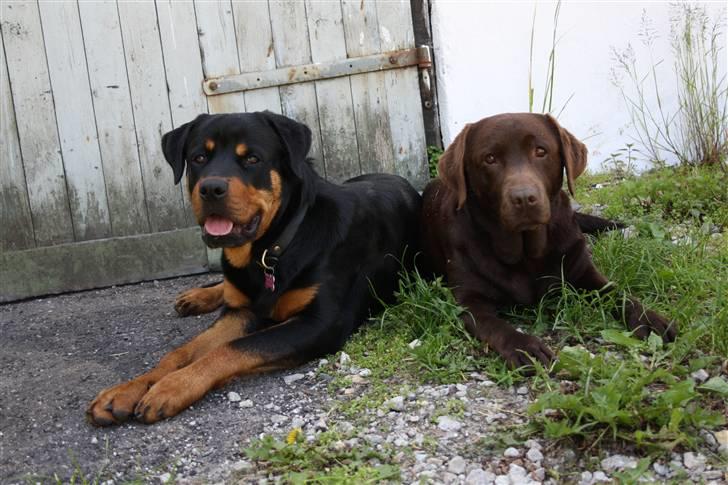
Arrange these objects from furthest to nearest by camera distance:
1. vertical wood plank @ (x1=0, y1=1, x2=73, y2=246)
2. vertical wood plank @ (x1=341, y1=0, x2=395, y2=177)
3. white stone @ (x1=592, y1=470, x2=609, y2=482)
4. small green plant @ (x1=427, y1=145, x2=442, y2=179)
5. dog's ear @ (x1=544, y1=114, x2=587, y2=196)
Result: small green plant @ (x1=427, y1=145, x2=442, y2=179)
vertical wood plank @ (x1=341, y1=0, x2=395, y2=177)
vertical wood plank @ (x1=0, y1=1, x2=73, y2=246)
dog's ear @ (x1=544, y1=114, x2=587, y2=196)
white stone @ (x1=592, y1=470, x2=609, y2=482)

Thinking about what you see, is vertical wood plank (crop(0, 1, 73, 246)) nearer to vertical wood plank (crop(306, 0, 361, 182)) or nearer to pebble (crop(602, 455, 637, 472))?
vertical wood plank (crop(306, 0, 361, 182))

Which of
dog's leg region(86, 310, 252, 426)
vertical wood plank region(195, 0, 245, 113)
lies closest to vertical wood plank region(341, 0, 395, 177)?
vertical wood plank region(195, 0, 245, 113)

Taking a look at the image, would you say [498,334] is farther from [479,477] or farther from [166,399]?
[166,399]

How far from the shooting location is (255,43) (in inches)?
206

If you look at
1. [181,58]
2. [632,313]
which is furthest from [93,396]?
[181,58]

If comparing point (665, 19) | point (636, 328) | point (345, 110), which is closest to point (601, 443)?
point (636, 328)

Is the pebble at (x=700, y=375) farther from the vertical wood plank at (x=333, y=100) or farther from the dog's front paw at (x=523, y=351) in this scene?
the vertical wood plank at (x=333, y=100)

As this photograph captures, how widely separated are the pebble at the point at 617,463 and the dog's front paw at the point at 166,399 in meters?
1.59

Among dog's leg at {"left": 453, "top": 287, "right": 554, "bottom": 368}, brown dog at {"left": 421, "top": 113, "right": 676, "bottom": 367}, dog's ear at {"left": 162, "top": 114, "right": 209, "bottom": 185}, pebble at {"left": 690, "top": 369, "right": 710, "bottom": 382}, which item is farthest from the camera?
dog's ear at {"left": 162, "top": 114, "right": 209, "bottom": 185}

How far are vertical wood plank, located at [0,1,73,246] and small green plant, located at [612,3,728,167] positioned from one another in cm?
421

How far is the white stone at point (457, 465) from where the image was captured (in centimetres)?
244

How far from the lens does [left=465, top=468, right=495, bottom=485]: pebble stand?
237 cm

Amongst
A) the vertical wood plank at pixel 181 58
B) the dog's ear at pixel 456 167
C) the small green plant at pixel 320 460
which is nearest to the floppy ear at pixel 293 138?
the dog's ear at pixel 456 167

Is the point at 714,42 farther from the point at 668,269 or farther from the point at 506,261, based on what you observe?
the point at 506,261
